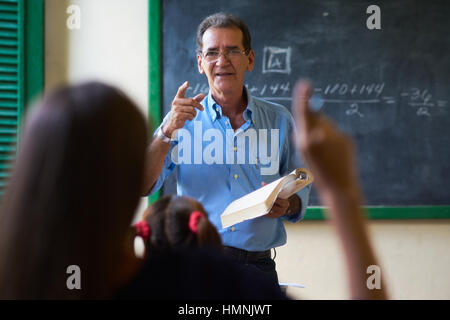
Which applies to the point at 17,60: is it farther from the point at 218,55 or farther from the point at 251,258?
the point at 251,258

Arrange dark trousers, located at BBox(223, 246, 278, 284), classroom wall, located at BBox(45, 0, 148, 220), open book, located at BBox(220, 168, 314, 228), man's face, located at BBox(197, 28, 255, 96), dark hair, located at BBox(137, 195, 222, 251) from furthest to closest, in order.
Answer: classroom wall, located at BBox(45, 0, 148, 220) → man's face, located at BBox(197, 28, 255, 96) → dark trousers, located at BBox(223, 246, 278, 284) → open book, located at BBox(220, 168, 314, 228) → dark hair, located at BBox(137, 195, 222, 251)

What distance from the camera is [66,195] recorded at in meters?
0.65

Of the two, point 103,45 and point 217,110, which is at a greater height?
point 103,45

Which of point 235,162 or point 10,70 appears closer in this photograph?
point 235,162

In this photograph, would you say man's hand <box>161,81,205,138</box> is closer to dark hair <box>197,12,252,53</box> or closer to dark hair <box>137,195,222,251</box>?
dark hair <box>197,12,252,53</box>

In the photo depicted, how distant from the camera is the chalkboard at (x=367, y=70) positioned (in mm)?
2791

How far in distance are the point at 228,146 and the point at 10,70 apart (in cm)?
149

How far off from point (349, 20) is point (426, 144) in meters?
0.87

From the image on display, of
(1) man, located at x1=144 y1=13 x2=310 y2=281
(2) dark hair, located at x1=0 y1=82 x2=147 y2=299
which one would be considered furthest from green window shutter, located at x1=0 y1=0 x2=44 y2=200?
(2) dark hair, located at x1=0 y1=82 x2=147 y2=299

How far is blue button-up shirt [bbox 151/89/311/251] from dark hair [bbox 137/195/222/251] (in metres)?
0.54

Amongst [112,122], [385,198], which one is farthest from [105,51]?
[112,122]

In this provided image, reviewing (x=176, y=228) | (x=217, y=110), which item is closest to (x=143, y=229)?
(x=176, y=228)

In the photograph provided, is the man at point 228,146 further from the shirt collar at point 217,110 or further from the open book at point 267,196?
the open book at point 267,196

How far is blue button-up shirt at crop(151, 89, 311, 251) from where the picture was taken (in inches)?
69.0
